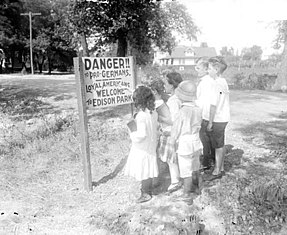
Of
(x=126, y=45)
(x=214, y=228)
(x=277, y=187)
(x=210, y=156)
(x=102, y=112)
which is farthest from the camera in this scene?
(x=126, y=45)

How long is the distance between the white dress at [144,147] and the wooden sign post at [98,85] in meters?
0.85

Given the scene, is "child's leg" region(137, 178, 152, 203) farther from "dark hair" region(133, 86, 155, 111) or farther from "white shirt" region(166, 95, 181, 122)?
"dark hair" region(133, 86, 155, 111)

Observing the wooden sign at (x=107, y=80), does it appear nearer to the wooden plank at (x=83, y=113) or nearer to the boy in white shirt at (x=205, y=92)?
the wooden plank at (x=83, y=113)

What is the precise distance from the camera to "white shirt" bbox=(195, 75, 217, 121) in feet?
12.1

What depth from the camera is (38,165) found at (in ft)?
16.5

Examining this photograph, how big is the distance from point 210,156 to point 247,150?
3.59ft

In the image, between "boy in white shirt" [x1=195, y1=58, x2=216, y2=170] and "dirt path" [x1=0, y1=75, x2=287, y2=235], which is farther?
"boy in white shirt" [x1=195, y1=58, x2=216, y2=170]

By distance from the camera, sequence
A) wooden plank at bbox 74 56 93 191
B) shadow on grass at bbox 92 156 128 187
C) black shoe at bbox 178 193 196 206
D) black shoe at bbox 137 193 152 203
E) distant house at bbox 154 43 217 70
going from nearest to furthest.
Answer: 1. black shoe at bbox 178 193 196 206
2. black shoe at bbox 137 193 152 203
3. wooden plank at bbox 74 56 93 191
4. shadow on grass at bbox 92 156 128 187
5. distant house at bbox 154 43 217 70

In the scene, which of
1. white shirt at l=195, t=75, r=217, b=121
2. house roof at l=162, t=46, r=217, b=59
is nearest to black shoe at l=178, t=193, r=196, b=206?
white shirt at l=195, t=75, r=217, b=121

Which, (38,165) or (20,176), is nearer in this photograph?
(20,176)

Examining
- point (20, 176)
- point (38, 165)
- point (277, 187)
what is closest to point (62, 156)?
point (38, 165)

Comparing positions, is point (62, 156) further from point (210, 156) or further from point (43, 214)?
point (210, 156)

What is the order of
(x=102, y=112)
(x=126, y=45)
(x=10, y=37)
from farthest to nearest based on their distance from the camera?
(x=10, y=37) < (x=126, y=45) < (x=102, y=112)

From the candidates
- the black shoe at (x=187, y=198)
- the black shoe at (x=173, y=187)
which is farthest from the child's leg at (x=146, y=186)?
the black shoe at (x=187, y=198)
